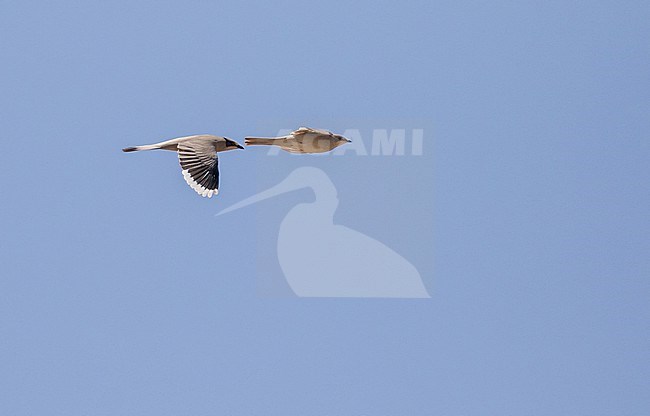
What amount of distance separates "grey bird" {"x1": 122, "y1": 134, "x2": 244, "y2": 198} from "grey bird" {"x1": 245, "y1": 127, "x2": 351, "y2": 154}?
0.86ft

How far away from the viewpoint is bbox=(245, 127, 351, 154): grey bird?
16.6 meters

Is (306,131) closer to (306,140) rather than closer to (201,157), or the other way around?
(306,140)

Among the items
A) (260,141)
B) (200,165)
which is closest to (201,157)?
(200,165)

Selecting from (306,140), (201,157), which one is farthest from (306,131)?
(201,157)

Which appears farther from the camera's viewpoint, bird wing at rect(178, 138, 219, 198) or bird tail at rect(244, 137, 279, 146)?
bird tail at rect(244, 137, 279, 146)

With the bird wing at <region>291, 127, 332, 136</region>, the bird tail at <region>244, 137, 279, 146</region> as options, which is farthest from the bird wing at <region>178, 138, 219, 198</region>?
the bird wing at <region>291, 127, 332, 136</region>

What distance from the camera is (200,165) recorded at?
655 inches

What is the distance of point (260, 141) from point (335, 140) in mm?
596

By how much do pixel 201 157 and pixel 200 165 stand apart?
0.26 ft

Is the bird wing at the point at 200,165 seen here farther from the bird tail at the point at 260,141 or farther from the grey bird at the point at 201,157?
the bird tail at the point at 260,141

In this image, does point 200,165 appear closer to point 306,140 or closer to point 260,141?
point 260,141

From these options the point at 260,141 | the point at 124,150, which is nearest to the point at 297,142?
the point at 260,141

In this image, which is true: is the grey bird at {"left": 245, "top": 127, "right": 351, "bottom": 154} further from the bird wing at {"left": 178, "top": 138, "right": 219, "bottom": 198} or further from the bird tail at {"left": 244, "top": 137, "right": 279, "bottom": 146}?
the bird wing at {"left": 178, "top": 138, "right": 219, "bottom": 198}

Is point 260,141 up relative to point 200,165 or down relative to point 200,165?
up
